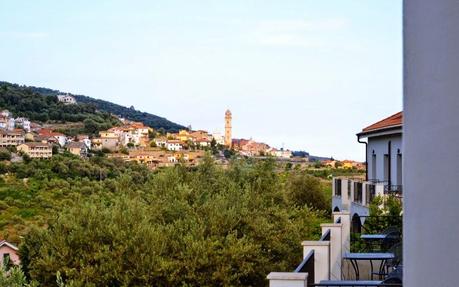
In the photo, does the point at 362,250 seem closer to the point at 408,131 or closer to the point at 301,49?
the point at 408,131

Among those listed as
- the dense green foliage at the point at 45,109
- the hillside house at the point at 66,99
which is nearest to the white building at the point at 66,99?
the hillside house at the point at 66,99

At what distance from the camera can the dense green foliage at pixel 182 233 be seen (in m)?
16.2

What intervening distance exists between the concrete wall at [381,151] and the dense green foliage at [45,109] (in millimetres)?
70895

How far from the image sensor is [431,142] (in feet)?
4.12

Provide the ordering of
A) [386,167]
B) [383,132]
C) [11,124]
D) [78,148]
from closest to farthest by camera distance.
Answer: [383,132] < [386,167] < [78,148] < [11,124]

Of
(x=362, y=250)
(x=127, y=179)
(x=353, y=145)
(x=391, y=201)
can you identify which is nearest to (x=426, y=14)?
(x=362, y=250)

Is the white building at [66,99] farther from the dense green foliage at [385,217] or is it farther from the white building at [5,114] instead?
the dense green foliage at [385,217]

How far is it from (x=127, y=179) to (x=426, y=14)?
22287mm

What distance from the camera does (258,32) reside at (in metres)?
26.6

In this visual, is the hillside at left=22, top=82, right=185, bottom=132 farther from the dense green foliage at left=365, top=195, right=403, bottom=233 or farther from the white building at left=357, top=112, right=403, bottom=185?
the dense green foliage at left=365, top=195, right=403, bottom=233

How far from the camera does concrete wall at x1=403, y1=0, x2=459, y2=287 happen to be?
1.18 metres

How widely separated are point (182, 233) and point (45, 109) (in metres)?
Result: 84.1

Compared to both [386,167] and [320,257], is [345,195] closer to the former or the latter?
[386,167]

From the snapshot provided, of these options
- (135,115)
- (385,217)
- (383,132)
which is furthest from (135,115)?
(385,217)
